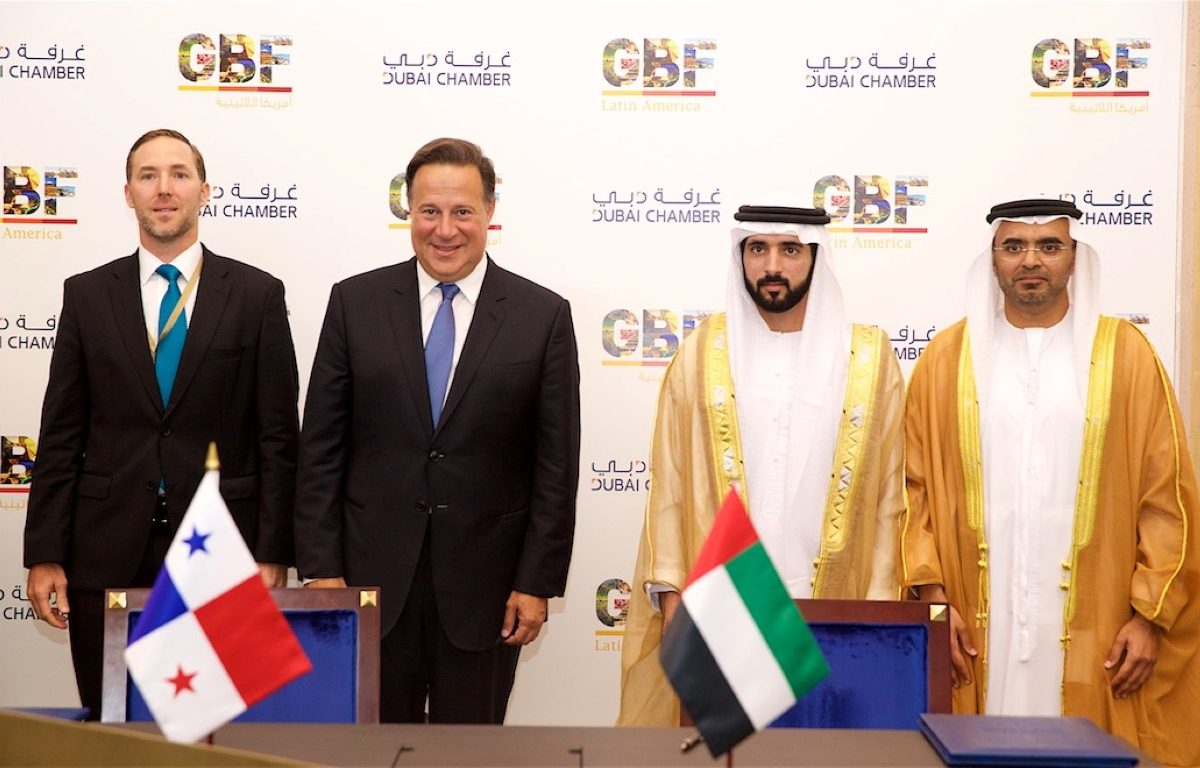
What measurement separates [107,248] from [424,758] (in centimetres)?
275

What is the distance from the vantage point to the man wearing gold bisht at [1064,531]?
3.06 m

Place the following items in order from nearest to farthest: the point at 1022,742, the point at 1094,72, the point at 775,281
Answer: the point at 1022,742
the point at 775,281
the point at 1094,72

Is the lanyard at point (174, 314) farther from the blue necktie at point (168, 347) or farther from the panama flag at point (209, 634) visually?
the panama flag at point (209, 634)

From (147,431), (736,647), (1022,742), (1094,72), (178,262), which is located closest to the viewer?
(736,647)

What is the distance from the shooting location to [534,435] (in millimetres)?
3162

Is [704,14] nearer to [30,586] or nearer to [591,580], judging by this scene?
[591,580]

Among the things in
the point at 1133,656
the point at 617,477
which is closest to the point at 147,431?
the point at 617,477

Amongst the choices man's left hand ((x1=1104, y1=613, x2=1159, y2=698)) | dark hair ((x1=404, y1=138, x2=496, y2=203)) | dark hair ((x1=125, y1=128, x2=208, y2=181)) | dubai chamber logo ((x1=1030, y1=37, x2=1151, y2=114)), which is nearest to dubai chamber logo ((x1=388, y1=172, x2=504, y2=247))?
dark hair ((x1=125, y1=128, x2=208, y2=181))

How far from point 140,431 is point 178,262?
47 cm

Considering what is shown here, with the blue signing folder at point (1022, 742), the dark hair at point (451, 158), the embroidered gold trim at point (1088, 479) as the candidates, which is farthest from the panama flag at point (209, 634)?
the embroidered gold trim at point (1088, 479)

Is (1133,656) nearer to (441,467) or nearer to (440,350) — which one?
(441,467)

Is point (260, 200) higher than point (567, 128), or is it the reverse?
point (567, 128)

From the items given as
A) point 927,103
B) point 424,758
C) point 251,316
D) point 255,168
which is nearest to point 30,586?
point 251,316

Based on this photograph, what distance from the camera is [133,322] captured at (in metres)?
3.26
